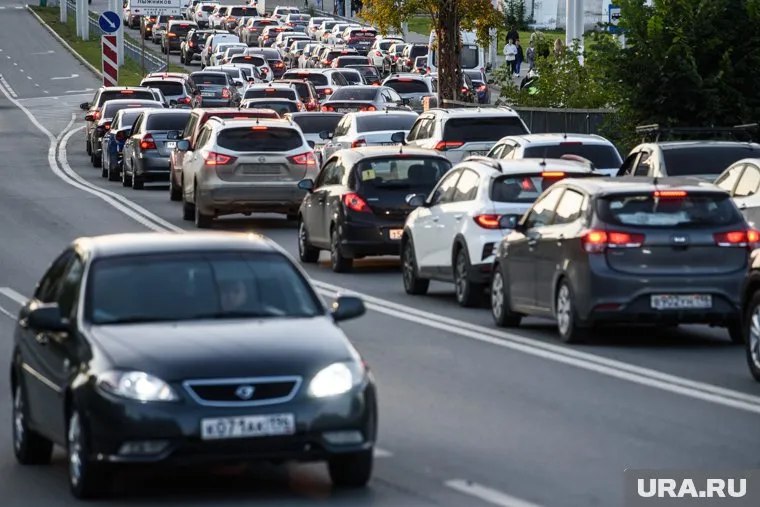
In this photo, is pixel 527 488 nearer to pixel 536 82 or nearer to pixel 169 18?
pixel 536 82

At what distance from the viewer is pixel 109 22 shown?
64812 mm

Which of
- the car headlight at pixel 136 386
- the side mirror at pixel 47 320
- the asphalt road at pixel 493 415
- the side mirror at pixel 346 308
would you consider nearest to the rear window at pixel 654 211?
the asphalt road at pixel 493 415

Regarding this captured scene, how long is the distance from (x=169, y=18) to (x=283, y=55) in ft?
63.0

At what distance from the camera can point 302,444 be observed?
10.7 metres

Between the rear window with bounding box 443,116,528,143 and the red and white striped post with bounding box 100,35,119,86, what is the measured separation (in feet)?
106

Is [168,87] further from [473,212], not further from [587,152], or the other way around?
[473,212]

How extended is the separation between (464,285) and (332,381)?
11.7 m

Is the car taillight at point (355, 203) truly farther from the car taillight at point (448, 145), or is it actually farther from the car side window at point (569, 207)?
the car taillight at point (448, 145)

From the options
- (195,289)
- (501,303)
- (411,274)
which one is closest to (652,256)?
(501,303)

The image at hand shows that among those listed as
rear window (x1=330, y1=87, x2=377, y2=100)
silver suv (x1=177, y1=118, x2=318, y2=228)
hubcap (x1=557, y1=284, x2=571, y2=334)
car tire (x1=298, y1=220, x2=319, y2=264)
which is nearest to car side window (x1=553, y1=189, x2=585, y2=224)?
hubcap (x1=557, y1=284, x2=571, y2=334)

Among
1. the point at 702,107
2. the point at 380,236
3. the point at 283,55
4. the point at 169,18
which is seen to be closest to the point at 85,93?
the point at 283,55

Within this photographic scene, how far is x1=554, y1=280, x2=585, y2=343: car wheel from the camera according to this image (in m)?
18.6

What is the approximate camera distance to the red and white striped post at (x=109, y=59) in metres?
65.6

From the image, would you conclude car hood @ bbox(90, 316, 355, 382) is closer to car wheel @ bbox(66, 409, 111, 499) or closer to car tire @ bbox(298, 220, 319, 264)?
car wheel @ bbox(66, 409, 111, 499)
